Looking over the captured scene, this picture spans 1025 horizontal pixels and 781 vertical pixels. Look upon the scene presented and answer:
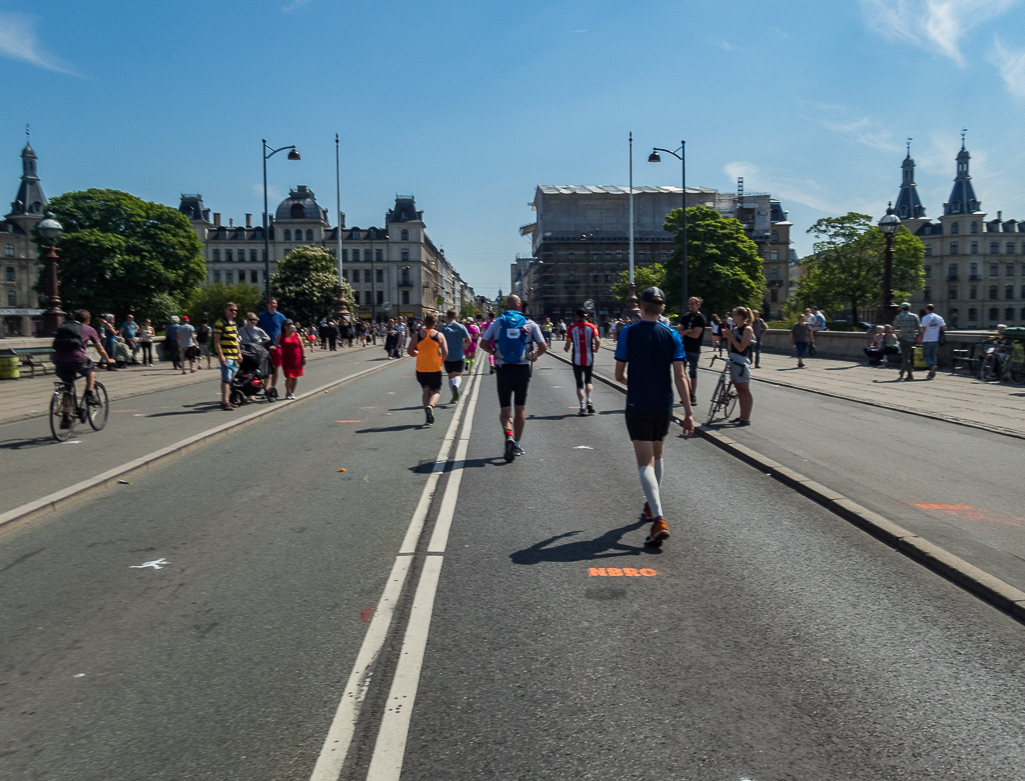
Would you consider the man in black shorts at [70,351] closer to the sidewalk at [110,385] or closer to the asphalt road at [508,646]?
the sidewalk at [110,385]

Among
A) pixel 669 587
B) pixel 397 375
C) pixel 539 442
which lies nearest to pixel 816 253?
pixel 397 375

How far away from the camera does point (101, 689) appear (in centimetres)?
363

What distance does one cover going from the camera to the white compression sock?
19.8 ft

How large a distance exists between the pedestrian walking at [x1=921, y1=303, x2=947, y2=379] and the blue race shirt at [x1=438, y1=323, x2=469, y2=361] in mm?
12570

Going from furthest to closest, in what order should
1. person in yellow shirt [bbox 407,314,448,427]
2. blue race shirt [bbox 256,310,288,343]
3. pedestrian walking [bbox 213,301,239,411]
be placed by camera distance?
blue race shirt [bbox 256,310,288,343], pedestrian walking [bbox 213,301,239,411], person in yellow shirt [bbox 407,314,448,427]

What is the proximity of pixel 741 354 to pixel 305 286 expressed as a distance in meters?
73.5

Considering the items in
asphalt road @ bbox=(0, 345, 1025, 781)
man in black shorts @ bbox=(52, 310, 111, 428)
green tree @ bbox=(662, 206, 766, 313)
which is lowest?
asphalt road @ bbox=(0, 345, 1025, 781)

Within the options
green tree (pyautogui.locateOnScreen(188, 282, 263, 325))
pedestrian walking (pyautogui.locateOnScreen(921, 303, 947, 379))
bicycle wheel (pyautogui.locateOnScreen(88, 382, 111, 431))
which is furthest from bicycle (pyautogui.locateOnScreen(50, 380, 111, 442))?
green tree (pyautogui.locateOnScreen(188, 282, 263, 325))

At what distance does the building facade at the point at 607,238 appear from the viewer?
114562 mm

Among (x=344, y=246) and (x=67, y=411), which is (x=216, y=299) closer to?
(x=344, y=246)

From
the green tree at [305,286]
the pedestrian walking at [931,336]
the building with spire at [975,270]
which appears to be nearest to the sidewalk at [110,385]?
the pedestrian walking at [931,336]

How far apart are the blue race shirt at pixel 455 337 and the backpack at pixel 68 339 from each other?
5.82 m

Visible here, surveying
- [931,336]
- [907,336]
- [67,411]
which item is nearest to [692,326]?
[67,411]

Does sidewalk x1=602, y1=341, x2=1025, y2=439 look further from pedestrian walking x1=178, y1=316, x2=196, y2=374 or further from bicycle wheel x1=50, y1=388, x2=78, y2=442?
pedestrian walking x1=178, y1=316, x2=196, y2=374
